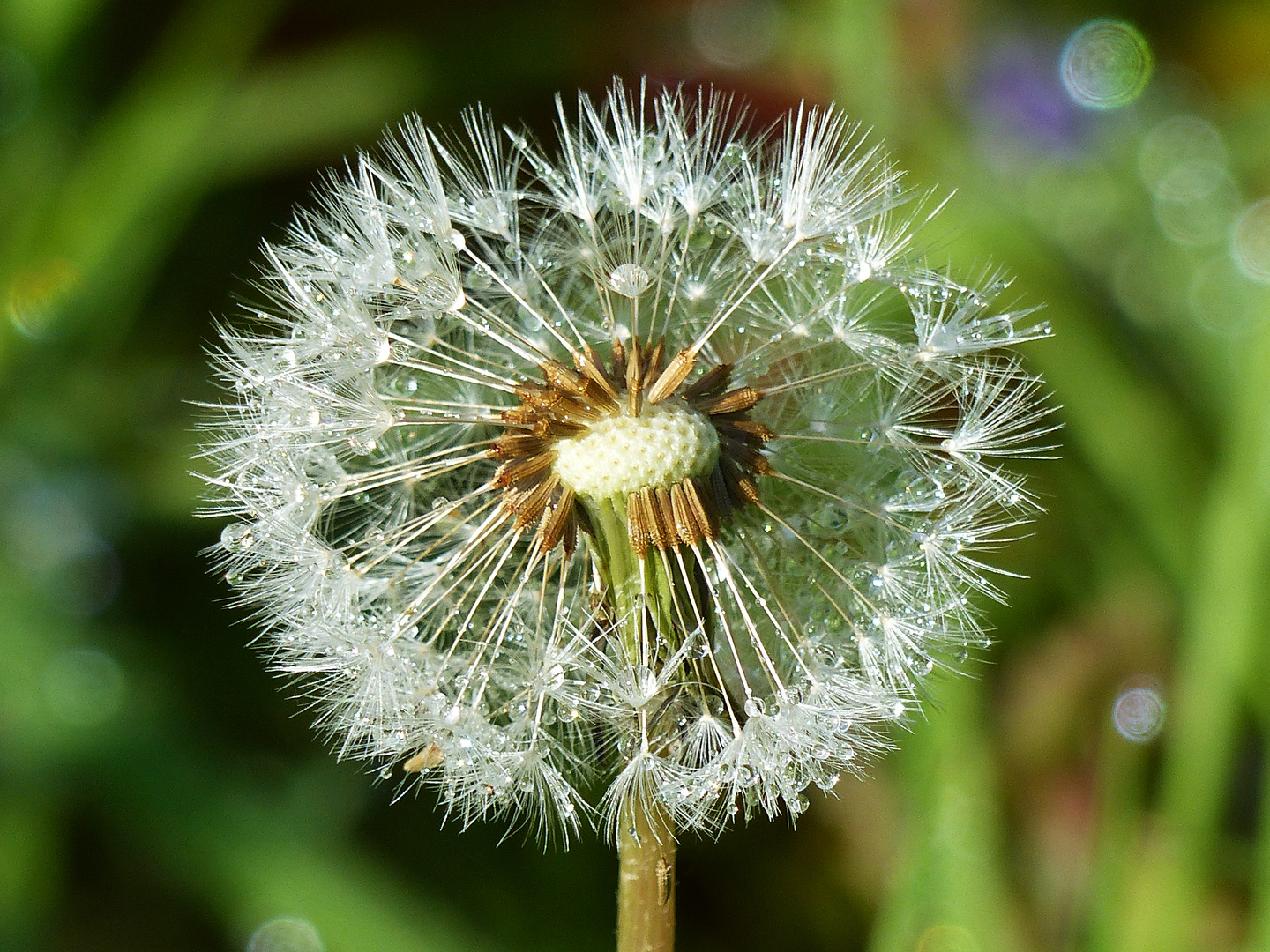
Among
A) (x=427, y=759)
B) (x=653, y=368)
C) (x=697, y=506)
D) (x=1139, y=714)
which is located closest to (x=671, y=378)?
(x=653, y=368)

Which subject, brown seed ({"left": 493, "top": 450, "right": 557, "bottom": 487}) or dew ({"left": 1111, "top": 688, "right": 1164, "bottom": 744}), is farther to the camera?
dew ({"left": 1111, "top": 688, "right": 1164, "bottom": 744})

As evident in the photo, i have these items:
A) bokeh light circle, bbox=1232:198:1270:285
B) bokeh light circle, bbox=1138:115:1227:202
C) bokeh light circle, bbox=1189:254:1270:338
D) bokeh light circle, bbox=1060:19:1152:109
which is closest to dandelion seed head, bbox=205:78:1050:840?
bokeh light circle, bbox=1189:254:1270:338

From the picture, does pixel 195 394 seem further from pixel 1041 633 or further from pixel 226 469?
pixel 1041 633

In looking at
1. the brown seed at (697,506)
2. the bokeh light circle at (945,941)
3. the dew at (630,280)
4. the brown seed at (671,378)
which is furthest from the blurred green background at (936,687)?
the dew at (630,280)

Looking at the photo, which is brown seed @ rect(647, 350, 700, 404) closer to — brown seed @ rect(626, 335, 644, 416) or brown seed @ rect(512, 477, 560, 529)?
brown seed @ rect(626, 335, 644, 416)

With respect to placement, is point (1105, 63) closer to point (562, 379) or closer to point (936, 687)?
point (936, 687)

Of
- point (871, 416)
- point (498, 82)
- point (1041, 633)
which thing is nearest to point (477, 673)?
point (871, 416)

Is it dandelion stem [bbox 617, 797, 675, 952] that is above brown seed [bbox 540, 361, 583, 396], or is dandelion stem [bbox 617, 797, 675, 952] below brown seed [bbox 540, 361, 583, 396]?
below

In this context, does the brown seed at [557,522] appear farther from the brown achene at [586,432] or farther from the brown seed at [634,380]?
the brown seed at [634,380]
